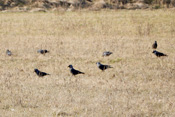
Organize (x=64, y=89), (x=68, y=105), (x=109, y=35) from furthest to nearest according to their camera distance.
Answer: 1. (x=109, y=35)
2. (x=64, y=89)
3. (x=68, y=105)

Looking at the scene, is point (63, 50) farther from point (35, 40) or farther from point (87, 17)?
point (87, 17)

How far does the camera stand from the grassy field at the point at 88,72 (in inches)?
276

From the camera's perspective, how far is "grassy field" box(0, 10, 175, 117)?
23.0 feet

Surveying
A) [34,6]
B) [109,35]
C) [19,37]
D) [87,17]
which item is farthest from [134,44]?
[34,6]

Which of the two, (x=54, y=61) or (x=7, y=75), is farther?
(x=54, y=61)

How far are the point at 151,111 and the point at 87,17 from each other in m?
18.8

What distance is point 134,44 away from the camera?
15258 mm

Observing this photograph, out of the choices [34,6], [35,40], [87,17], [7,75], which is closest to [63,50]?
[35,40]

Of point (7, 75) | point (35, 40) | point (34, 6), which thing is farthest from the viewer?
point (34, 6)

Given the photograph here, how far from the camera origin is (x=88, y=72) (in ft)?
34.8

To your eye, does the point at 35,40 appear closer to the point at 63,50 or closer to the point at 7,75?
the point at 63,50

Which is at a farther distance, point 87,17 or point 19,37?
point 87,17

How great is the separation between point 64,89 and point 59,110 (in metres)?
1.83

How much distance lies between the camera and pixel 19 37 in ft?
59.2
